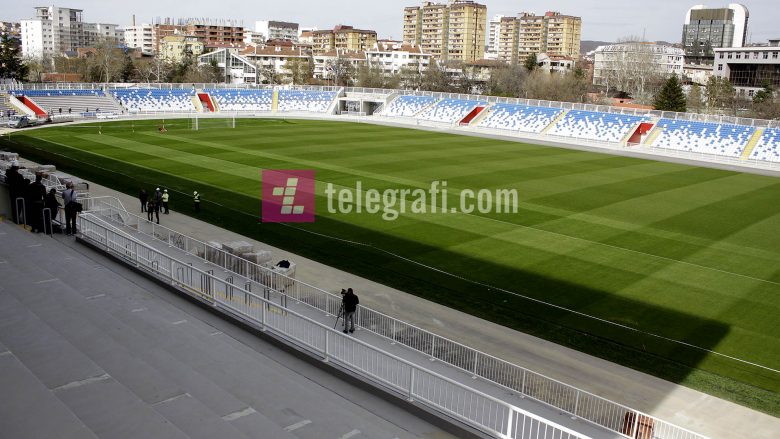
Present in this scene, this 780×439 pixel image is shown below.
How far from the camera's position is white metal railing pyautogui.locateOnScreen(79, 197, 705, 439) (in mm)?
11710

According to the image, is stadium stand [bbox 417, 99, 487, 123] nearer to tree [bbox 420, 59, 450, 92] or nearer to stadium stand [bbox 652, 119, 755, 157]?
stadium stand [bbox 652, 119, 755, 157]

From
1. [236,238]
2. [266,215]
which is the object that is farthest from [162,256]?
[266,215]

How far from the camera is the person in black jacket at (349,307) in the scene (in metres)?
14.6

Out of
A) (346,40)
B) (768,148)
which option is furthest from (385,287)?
(346,40)

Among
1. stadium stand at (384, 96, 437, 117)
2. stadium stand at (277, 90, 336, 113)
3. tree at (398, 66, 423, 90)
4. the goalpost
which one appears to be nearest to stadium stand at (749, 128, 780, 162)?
stadium stand at (384, 96, 437, 117)

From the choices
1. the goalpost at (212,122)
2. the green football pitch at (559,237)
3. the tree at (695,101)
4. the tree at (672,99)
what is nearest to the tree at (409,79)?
the tree at (695,101)

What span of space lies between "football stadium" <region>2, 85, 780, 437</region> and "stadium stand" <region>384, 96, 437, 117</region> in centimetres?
893

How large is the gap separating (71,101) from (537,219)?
60.3m

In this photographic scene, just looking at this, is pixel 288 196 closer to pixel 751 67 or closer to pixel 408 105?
pixel 408 105

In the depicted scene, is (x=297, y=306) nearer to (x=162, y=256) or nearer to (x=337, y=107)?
(x=162, y=256)

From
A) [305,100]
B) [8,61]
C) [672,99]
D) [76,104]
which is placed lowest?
[76,104]

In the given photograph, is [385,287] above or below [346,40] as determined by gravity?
below

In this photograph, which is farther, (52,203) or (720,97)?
(720,97)

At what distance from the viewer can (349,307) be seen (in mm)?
14664
